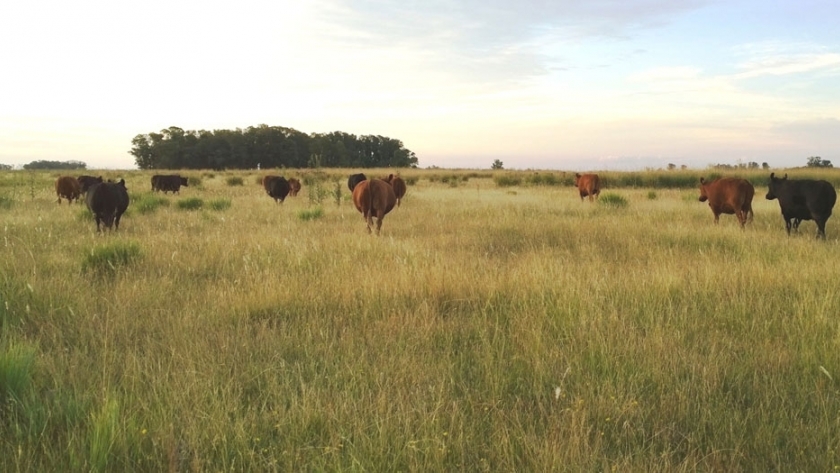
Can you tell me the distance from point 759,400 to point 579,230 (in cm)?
676

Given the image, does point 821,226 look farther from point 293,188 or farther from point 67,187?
point 67,187

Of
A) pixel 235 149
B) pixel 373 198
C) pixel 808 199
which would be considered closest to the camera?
pixel 808 199

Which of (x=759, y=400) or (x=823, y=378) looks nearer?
(x=759, y=400)

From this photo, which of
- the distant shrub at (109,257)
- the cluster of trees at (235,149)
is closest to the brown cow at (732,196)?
the distant shrub at (109,257)

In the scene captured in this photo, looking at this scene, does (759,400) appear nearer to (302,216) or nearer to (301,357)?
(301,357)

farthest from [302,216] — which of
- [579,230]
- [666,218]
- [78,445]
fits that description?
[78,445]

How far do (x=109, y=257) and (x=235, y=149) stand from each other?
293 ft

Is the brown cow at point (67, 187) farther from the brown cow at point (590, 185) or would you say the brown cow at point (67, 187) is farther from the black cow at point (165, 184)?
the brown cow at point (590, 185)

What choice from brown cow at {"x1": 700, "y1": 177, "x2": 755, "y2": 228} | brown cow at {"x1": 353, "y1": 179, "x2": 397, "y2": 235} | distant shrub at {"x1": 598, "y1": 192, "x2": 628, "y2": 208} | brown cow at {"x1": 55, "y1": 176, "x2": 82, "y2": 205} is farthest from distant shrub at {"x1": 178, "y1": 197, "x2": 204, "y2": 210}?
brown cow at {"x1": 700, "y1": 177, "x2": 755, "y2": 228}

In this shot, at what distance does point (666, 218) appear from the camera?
11.8 m

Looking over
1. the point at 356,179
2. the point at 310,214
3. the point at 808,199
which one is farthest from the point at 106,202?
the point at 808,199

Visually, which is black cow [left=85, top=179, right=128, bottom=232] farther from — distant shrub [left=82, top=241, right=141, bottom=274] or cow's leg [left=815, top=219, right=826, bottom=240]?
cow's leg [left=815, top=219, right=826, bottom=240]

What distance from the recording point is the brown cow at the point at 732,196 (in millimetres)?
10570

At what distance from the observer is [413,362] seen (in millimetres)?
3230
